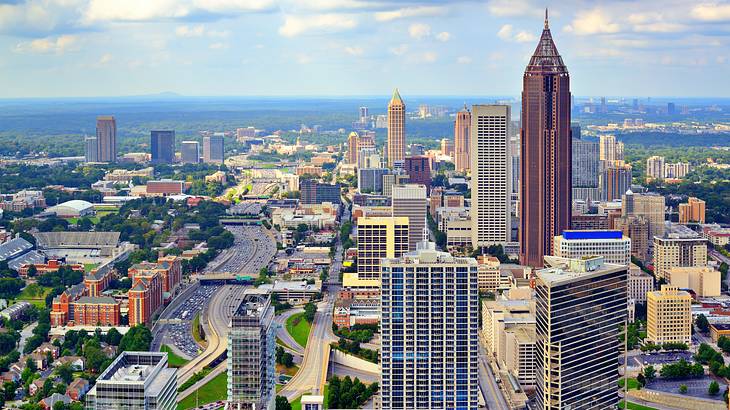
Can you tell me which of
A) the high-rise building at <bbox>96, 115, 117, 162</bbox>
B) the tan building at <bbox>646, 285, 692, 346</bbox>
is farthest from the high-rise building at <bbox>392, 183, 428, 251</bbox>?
the high-rise building at <bbox>96, 115, 117, 162</bbox>

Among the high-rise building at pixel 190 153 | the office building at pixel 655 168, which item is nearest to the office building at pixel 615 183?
the office building at pixel 655 168

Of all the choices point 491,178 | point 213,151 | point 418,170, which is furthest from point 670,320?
point 213,151

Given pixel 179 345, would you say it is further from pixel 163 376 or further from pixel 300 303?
pixel 163 376

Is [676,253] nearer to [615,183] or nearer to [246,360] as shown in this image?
[615,183]

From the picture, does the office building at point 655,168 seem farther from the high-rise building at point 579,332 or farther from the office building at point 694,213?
the high-rise building at point 579,332

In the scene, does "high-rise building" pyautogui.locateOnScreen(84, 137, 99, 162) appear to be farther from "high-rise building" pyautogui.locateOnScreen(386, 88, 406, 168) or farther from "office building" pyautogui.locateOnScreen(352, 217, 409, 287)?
"office building" pyautogui.locateOnScreen(352, 217, 409, 287)

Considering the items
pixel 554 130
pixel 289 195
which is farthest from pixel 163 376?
pixel 289 195
